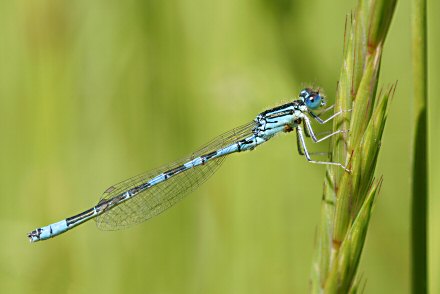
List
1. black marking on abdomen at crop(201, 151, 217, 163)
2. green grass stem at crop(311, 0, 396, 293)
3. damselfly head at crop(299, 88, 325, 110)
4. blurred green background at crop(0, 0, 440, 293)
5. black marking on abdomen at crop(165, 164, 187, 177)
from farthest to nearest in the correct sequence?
black marking on abdomen at crop(165, 164, 187, 177) → black marking on abdomen at crop(201, 151, 217, 163) → damselfly head at crop(299, 88, 325, 110) → blurred green background at crop(0, 0, 440, 293) → green grass stem at crop(311, 0, 396, 293)

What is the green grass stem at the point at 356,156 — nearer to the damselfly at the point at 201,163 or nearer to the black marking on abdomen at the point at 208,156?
the damselfly at the point at 201,163

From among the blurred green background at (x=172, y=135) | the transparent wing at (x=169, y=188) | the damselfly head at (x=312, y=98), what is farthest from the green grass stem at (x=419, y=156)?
the transparent wing at (x=169, y=188)

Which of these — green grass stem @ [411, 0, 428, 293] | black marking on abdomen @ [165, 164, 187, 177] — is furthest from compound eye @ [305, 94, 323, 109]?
green grass stem @ [411, 0, 428, 293]

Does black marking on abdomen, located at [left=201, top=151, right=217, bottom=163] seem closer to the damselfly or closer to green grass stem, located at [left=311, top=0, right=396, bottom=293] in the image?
the damselfly

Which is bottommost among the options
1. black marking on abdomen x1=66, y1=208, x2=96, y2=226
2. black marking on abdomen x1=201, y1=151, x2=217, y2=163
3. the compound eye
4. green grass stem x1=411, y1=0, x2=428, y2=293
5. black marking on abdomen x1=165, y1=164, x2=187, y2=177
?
green grass stem x1=411, y1=0, x2=428, y2=293

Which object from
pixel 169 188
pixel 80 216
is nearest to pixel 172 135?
pixel 169 188

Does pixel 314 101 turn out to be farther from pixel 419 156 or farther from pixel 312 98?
pixel 419 156

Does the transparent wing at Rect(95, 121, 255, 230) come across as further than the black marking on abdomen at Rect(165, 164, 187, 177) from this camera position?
No

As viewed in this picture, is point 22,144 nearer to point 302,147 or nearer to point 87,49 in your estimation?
point 87,49

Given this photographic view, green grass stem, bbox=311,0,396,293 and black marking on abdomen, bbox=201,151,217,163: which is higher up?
black marking on abdomen, bbox=201,151,217,163
